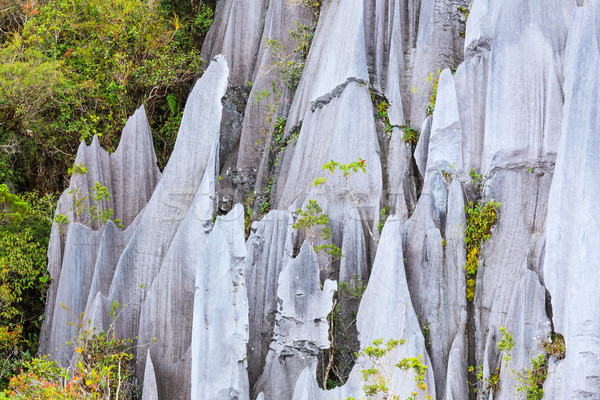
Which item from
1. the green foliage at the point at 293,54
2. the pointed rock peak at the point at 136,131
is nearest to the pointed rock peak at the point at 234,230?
the pointed rock peak at the point at 136,131

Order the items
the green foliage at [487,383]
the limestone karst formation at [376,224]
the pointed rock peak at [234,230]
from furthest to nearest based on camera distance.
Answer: the pointed rock peak at [234,230]
the limestone karst formation at [376,224]
the green foliage at [487,383]

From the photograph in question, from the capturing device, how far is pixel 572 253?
11.1 m

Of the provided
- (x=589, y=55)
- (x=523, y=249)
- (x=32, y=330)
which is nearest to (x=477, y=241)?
(x=523, y=249)

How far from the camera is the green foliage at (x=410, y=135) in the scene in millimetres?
14801

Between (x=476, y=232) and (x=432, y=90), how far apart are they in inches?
146

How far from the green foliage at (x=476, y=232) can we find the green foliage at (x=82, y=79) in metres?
9.04

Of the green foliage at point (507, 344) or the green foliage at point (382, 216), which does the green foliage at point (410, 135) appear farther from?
the green foliage at point (507, 344)

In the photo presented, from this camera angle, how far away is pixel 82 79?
18.6m

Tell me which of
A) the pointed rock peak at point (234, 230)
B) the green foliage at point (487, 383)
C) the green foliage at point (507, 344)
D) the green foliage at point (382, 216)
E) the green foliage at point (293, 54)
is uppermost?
the green foliage at point (293, 54)

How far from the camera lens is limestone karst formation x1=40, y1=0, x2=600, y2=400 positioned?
1155 cm

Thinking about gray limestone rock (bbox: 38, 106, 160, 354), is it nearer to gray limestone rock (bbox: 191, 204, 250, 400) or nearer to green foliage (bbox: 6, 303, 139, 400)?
green foliage (bbox: 6, 303, 139, 400)

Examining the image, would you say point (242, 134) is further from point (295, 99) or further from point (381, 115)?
point (381, 115)

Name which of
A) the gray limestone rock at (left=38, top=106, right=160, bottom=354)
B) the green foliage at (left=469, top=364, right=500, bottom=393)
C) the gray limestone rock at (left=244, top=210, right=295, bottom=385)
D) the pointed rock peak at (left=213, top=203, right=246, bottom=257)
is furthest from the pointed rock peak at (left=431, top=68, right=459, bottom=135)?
the gray limestone rock at (left=38, top=106, right=160, bottom=354)

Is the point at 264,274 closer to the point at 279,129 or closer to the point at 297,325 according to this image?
the point at 297,325
